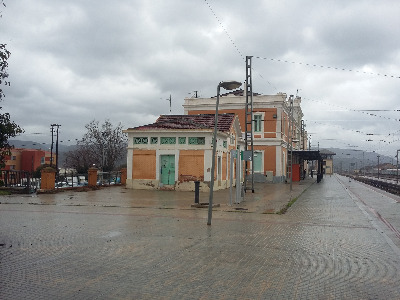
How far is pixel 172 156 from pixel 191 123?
316cm

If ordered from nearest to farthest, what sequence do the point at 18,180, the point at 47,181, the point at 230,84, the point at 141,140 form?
1. the point at 230,84
2. the point at 47,181
3. the point at 18,180
4. the point at 141,140

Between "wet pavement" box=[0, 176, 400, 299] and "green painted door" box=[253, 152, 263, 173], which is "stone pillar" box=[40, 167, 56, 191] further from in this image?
"green painted door" box=[253, 152, 263, 173]

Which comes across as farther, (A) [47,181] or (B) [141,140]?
(B) [141,140]

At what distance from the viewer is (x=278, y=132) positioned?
42531mm

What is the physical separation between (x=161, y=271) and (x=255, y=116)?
38.6 m

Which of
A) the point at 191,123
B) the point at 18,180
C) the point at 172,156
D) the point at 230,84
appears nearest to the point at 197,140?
the point at 172,156

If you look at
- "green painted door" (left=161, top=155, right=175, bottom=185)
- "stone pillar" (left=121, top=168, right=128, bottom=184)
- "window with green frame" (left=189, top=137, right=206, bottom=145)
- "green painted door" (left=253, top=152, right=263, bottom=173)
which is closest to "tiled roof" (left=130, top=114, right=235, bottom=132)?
"window with green frame" (left=189, top=137, right=206, bottom=145)

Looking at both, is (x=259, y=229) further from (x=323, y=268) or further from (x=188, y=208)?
(x=188, y=208)

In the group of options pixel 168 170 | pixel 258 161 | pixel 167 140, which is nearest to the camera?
pixel 168 170

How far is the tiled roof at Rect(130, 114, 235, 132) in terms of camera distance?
27.0 meters

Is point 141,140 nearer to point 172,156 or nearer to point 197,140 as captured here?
point 172,156

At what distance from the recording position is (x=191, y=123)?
28109 mm

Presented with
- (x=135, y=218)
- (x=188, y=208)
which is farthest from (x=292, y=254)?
(x=188, y=208)

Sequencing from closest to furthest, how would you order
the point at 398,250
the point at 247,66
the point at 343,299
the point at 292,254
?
the point at 343,299, the point at 292,254, the point at 398,250, the point at 247,66
